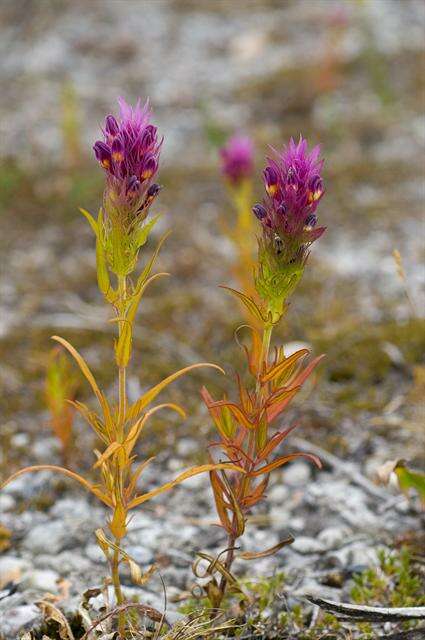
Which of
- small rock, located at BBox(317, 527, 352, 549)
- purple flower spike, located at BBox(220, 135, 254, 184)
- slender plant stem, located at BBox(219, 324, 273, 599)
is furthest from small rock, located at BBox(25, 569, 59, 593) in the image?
purple flower spike, located at BBox(220, 135, 254, 184)

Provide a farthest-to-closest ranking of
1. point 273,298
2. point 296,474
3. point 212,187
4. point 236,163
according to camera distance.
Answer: point 212,187
point 236,163
point 296,474
point 273,298

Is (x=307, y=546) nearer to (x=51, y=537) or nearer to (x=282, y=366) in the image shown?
(x=51, y=537)

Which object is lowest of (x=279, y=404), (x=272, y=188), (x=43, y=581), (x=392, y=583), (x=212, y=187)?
(x=392, y=583)

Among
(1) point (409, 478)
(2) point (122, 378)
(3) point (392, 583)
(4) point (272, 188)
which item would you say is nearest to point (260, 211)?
(4) point (272, 188)

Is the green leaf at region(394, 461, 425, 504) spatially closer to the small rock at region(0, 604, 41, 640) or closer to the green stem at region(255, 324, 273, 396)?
the green stem at region(255, 324, 273, 396)

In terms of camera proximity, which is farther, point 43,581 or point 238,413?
point 43,581

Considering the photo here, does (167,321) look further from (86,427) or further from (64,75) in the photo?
(64,75)

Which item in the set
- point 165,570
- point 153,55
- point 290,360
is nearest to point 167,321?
point 165,570

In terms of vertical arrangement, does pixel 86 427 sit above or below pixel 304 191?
above
